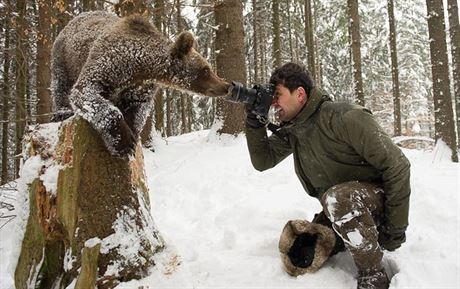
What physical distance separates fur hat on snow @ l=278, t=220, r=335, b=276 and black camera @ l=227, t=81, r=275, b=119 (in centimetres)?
91

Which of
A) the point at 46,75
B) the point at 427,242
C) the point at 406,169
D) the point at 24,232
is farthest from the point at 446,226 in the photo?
the point at 46,75

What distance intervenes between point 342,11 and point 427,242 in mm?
23837

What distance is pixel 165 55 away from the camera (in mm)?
4223

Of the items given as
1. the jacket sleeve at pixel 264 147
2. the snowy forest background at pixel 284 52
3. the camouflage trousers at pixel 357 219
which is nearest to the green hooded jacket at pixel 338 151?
the jacket sleeve at pixel 264 147

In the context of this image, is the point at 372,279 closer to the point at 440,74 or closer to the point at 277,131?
the point at 277,131

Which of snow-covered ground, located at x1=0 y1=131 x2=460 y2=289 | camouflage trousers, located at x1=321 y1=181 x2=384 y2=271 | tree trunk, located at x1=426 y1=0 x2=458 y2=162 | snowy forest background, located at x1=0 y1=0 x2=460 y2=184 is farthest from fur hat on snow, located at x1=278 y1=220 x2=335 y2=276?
tree trunk, located at x1=426 y1=0 x2=458 y2=162

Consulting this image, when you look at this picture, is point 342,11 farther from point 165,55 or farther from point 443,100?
point 165,55

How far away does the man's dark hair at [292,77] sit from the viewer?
3305mm

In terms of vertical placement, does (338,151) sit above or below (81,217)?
above

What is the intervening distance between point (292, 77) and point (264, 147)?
2.32 feet

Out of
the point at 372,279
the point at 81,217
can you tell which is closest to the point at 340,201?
the point at 372,279

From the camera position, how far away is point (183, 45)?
13.8 feet

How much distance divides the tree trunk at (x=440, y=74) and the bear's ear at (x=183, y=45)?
21.1ft

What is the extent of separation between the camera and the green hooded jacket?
297cm
